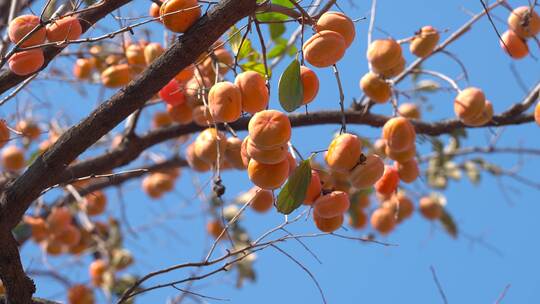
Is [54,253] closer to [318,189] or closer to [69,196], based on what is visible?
[69,196]

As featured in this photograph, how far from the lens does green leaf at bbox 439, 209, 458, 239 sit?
3.15 m

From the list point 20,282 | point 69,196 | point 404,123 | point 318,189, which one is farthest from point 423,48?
point 69,196

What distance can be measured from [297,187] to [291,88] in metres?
0.15

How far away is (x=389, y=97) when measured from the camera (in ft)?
5.56

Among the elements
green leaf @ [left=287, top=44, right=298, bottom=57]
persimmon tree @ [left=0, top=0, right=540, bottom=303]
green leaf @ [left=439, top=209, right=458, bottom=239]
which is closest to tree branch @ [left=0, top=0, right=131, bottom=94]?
persimmon tree @ [left=0, top=0, right=540, bottom=303]

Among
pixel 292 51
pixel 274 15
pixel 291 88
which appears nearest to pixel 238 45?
pixel 274 15

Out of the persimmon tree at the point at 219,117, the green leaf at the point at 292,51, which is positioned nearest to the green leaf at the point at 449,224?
the persimmon tree at the point at 219,117

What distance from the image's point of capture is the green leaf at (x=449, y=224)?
3.15 meters

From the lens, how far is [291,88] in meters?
1.20

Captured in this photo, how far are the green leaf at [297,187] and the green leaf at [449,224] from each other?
2.06 metres

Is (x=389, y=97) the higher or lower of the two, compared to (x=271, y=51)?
lower

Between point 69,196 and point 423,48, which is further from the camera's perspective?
point 69,196

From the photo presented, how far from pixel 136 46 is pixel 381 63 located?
649 mm

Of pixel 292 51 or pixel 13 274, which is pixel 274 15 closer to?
pixel 292 51
